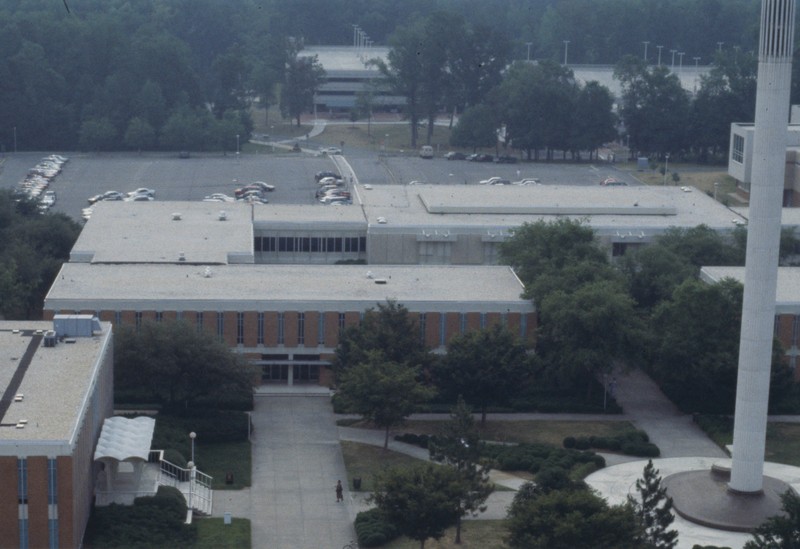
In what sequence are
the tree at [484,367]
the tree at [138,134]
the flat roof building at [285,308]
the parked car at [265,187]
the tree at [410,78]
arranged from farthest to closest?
the tree at [410,78] < the tree at [138,134] < the parked car at [265,187] < the flat roof building at [285,308] < the tree at [484,367]

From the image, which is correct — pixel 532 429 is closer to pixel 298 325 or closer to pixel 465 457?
pixel 298 325

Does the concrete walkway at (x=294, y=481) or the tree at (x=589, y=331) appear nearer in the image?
the concrete walkway at (x=294, y=481)

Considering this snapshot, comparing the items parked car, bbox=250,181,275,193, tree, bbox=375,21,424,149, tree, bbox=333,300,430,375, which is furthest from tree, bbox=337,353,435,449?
tree, bbox=375,21,424,149

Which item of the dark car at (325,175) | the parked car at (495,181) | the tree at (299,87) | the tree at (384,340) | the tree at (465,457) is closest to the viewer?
the tree at (465,457)

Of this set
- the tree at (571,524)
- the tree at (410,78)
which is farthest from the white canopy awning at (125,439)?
the tree at (410,78)

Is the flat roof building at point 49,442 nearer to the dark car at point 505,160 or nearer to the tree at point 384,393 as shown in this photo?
the tree at point 384,393

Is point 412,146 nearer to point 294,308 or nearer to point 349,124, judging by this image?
point 349,124

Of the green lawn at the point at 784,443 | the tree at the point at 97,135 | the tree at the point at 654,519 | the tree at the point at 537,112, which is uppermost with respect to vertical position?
the tree at the point at 537,112
